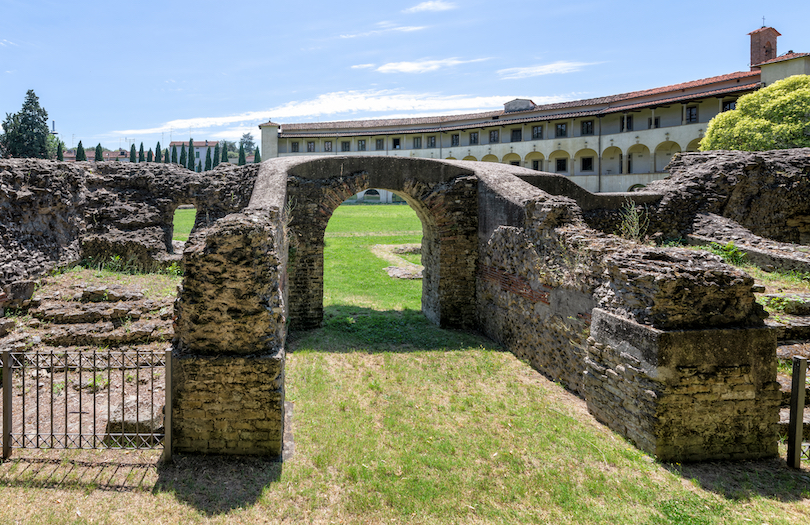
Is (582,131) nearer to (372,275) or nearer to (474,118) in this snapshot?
(474,118)

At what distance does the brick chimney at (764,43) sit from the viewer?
34.2 metres

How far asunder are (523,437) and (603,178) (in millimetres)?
35478

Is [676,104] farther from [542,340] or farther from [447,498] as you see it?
[447,498]

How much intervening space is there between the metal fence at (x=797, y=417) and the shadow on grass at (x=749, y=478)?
0.14 metres

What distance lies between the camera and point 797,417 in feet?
17.7

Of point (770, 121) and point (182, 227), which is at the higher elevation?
point (770, 121)

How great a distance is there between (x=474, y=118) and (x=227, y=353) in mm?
43813

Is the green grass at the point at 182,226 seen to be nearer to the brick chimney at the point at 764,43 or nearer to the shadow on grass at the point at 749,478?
the shadow on grass at the point at 749,478

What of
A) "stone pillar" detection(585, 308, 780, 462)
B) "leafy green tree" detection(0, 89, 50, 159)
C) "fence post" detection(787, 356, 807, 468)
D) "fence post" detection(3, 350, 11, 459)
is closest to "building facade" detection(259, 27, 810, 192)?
"leafy green tree" detection(0, 89, 50, 159)

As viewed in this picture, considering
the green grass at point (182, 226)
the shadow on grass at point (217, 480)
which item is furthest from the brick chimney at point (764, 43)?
the shadow on grass at point (217, 480)

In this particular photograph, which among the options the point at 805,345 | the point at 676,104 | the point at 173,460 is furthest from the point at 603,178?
the point at 173,460

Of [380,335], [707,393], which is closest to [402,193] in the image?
[380,335]

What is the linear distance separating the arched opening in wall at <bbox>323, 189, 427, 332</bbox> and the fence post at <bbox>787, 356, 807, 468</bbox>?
6.95m

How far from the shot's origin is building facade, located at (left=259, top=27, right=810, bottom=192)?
106 ft
